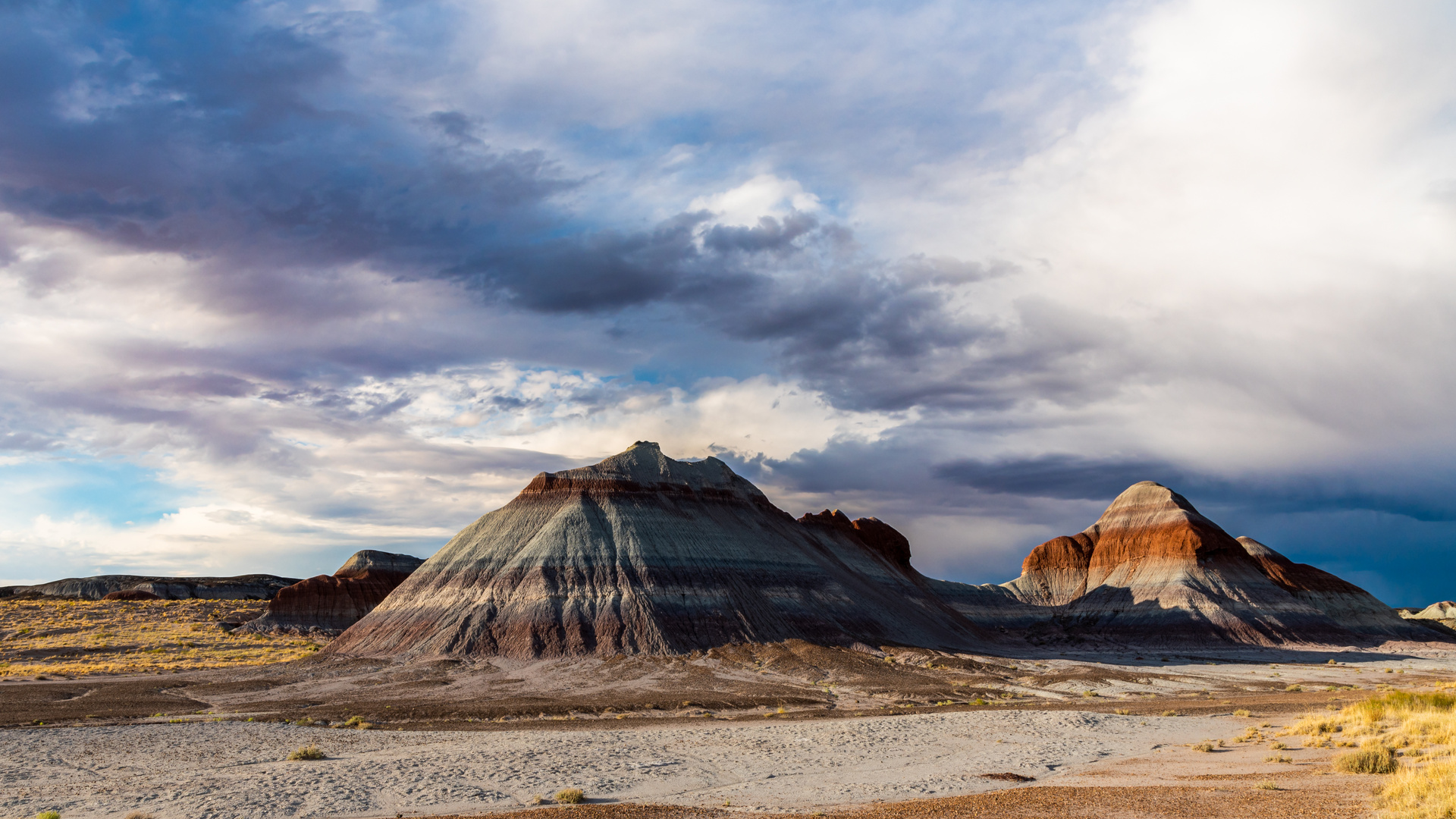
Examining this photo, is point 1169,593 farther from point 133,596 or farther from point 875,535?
point 133,596

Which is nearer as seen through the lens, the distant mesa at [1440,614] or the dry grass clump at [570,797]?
the dry grass clump at [570,797]

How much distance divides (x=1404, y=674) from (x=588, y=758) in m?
75.7

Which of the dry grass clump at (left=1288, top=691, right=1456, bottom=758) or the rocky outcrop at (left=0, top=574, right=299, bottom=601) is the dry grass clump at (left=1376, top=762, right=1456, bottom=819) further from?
the rocky outcrop at (left=0, top=574, right=299, bottom=601)

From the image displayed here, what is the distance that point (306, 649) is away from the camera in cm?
8562

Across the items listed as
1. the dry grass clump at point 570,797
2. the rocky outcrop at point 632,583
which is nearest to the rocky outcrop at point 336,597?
the rocky outcrop at point 632,583

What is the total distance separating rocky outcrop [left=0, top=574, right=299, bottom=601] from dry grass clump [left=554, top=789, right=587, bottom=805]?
13791 cm

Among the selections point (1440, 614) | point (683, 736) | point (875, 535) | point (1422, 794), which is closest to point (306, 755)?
point (683, 736)

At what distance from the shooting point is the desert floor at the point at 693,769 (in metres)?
21.9

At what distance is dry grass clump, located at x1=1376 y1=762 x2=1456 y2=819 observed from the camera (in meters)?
16.6

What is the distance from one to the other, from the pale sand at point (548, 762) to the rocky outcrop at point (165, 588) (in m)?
118

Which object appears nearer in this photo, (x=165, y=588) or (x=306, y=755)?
(x=306, y=755)

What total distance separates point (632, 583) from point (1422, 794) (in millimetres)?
63982

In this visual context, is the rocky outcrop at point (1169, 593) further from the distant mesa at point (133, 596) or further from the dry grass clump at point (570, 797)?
the distant mesa at point (133, 596)

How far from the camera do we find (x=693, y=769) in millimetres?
27625
